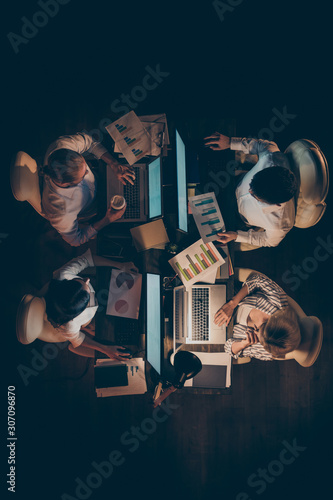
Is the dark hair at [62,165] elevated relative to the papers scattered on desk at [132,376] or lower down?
elevated

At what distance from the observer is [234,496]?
3.39 m

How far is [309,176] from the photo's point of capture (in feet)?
8.00

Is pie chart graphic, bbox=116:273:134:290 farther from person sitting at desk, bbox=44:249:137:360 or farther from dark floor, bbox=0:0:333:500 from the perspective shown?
dark floor, bbox=0:0:333:500

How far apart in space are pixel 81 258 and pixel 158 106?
6.63 feet

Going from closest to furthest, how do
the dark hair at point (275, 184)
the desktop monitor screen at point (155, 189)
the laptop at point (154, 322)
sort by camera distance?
the laptop at point (154, 322) < the dark hair at point (275, 184) < the desktop monitor screen at point (155, 189)

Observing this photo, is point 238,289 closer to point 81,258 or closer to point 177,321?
point 177,321

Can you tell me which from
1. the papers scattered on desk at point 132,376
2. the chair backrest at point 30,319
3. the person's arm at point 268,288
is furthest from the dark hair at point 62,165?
the person's arm at point 268,288

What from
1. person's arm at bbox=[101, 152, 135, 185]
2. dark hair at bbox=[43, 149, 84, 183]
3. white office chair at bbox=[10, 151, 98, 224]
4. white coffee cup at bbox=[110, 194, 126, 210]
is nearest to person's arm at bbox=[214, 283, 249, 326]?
white coffee cup at bbox=[110, 194, 126, 210]

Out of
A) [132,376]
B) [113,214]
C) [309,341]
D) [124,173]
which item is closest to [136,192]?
[124,173]

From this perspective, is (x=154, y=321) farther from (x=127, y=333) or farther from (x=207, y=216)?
(x=207, y=216)

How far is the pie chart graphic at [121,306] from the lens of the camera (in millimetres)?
2646

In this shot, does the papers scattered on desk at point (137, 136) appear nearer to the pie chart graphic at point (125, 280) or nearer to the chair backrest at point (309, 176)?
the pie chart graphic at point (125, 280)

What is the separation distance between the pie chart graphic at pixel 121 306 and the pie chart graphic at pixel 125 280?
0.43 feet

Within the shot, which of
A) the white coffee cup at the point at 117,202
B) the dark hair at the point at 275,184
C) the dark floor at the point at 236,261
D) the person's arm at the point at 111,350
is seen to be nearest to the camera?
the dark hair at the point at 275,184
